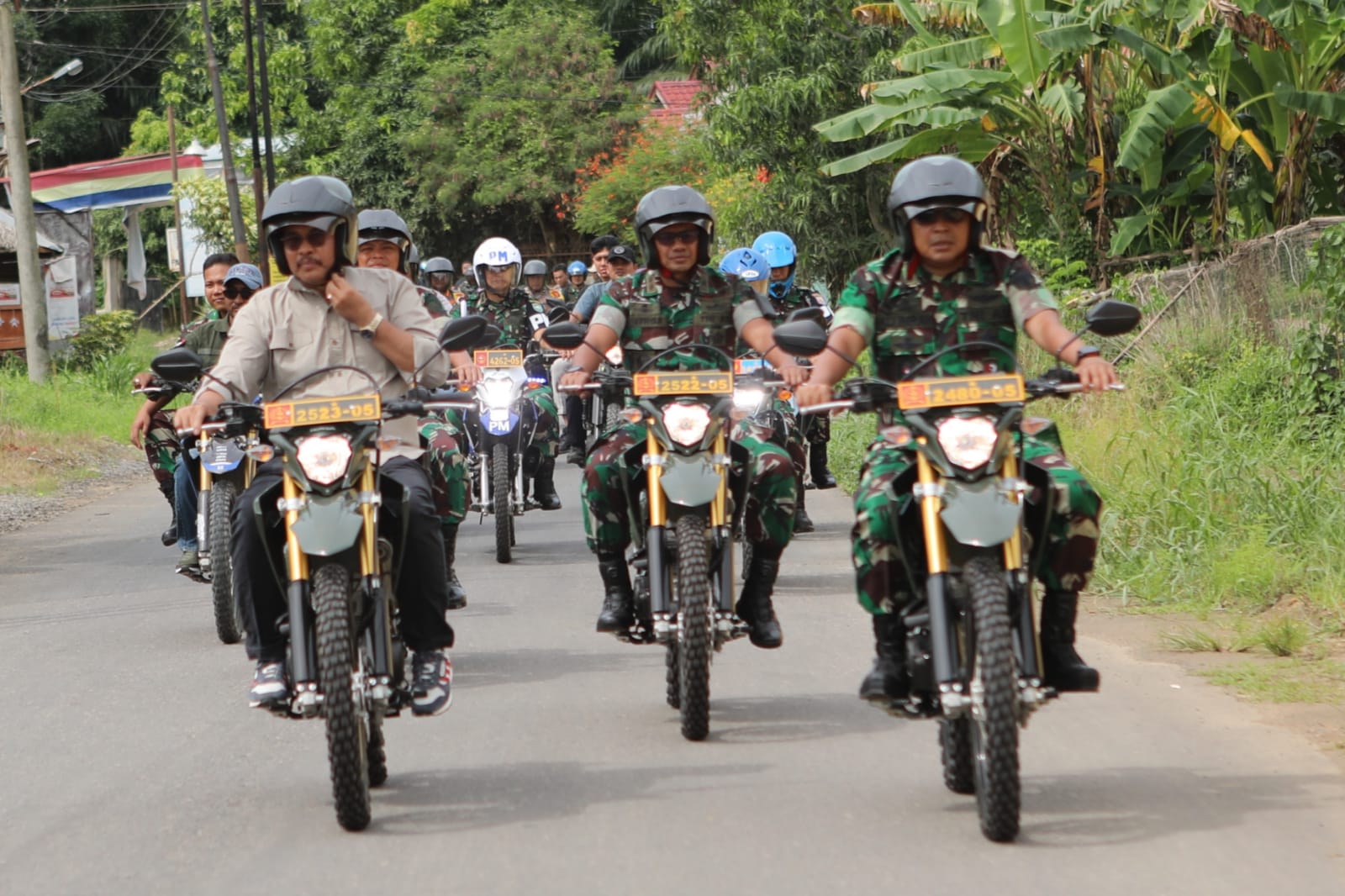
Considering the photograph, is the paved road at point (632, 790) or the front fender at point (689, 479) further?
the front fender at point (689, 479)

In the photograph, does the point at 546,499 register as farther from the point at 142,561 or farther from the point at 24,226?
the point at 24,226

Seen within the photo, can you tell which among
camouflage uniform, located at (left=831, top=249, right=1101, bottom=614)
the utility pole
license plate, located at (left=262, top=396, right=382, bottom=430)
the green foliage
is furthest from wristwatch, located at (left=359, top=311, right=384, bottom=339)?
the utility pole

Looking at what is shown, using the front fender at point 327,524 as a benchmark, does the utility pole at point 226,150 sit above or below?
above

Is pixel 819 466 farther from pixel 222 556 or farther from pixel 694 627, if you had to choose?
pixel 694 627

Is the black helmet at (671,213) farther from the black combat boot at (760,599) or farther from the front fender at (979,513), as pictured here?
the front fender at (979,513)

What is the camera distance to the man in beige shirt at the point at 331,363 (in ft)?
18.9

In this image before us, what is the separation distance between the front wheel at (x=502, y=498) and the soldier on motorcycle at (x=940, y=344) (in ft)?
20.6

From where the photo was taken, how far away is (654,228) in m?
7.65

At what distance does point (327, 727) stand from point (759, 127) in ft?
71.6

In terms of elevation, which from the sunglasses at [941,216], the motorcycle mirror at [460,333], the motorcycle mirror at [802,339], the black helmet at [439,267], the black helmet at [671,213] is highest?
the black helmet at [439,267]

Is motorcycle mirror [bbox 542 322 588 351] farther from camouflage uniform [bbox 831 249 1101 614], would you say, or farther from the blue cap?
the blue cap

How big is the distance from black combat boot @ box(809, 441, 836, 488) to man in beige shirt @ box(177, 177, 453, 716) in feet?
25.5

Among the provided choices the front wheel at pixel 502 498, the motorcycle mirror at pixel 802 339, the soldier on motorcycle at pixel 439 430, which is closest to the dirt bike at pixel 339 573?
the soldier on motorcycle at pixel 439 430

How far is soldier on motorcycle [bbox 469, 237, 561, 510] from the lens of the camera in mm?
12922
